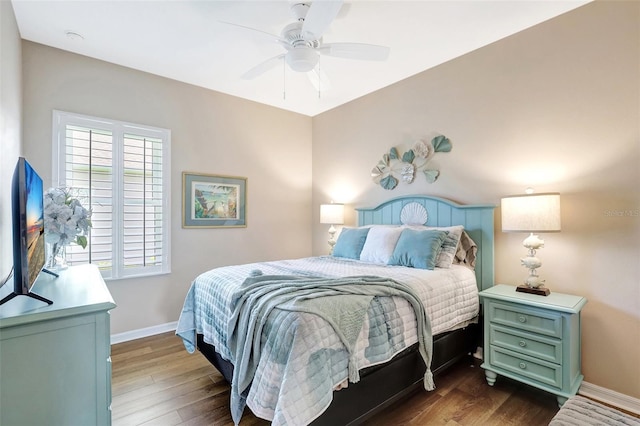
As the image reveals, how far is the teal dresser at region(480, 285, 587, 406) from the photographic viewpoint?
2006 millimetres

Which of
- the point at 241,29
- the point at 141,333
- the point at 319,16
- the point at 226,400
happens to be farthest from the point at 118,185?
the point at 319,16

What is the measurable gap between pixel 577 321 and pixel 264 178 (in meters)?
3.61

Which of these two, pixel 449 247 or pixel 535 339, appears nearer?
pixel 535 339

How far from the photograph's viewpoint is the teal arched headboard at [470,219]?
2773 mm

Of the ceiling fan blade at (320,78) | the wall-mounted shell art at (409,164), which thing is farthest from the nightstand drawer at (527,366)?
the ceiling fan blade at (320,78)

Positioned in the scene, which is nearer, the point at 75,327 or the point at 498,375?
the point at 75,327

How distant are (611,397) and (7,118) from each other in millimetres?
4438

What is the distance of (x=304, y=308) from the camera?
1.54 meters

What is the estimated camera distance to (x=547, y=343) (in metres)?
2.07

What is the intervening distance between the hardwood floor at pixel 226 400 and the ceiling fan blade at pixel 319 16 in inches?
97.6

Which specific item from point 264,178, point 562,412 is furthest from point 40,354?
point 264,178

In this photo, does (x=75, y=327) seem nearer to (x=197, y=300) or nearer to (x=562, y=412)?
(x=197, y=300)

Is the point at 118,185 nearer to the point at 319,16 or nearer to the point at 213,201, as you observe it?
the point at 213,201

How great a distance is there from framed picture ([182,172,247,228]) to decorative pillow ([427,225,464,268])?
253 centimetres
